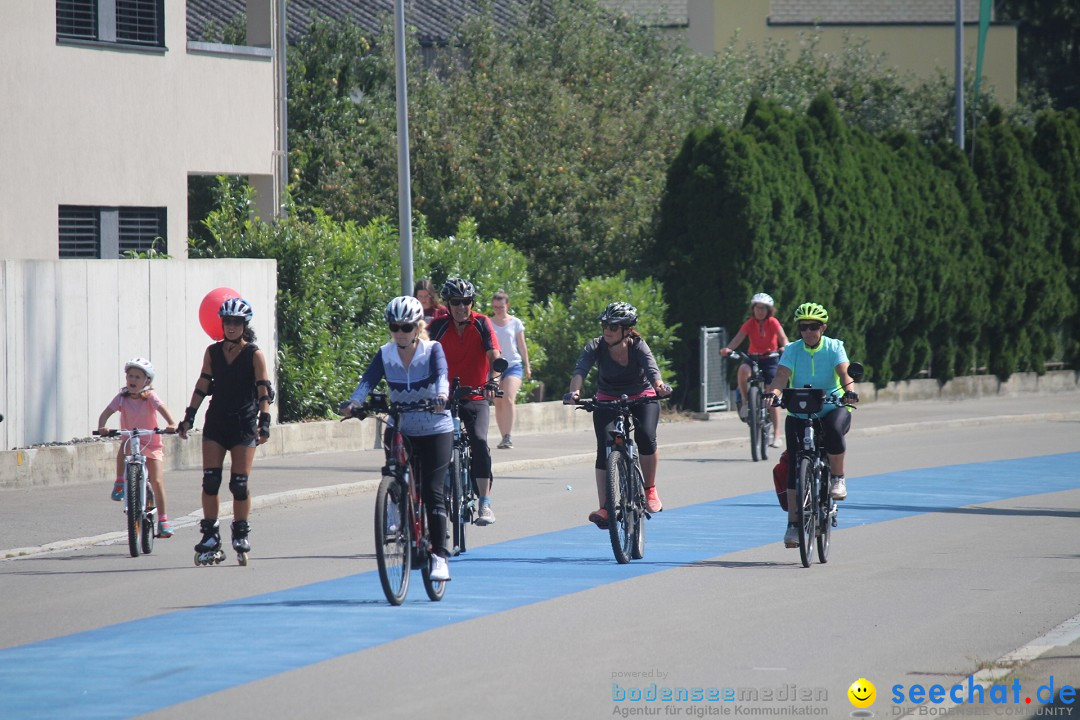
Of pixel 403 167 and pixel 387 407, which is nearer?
pixel 387 407

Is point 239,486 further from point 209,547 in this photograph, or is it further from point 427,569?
point 427,569

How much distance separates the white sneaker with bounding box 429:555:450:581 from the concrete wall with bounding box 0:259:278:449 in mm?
7337

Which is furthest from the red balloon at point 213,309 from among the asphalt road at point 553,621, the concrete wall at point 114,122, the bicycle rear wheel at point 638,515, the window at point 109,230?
the bicycle rear wheel at point 638,515

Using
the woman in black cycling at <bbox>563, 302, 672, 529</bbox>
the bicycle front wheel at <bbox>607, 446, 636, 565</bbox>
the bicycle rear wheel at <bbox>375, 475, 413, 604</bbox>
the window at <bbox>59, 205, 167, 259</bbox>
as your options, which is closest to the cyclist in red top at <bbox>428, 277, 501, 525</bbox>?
the woman in black cycling at <bbox>563, 302, 672, 529</bbox>

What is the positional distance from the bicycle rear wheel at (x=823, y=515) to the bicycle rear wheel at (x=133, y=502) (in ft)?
15.5

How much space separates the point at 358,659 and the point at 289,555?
3861 millimetres

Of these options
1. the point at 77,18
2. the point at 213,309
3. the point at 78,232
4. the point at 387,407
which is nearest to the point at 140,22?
the point at 77,18

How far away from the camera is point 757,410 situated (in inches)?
762

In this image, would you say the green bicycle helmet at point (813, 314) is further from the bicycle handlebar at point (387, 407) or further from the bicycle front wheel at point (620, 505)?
the bicycle handlebar at point (387, 407)

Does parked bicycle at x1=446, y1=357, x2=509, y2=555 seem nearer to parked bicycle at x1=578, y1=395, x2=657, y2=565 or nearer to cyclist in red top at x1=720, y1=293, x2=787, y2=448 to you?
parked bicycle at x1=578, y1=395, x2=657, y2=565

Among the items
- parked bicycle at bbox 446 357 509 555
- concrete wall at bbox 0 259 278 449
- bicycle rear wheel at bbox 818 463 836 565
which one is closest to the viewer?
parked bicycle at bbox 446 357 509 555

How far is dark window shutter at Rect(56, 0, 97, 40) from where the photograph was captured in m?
20.4

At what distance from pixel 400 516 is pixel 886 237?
2129cm

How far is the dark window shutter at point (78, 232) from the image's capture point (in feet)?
68.1
